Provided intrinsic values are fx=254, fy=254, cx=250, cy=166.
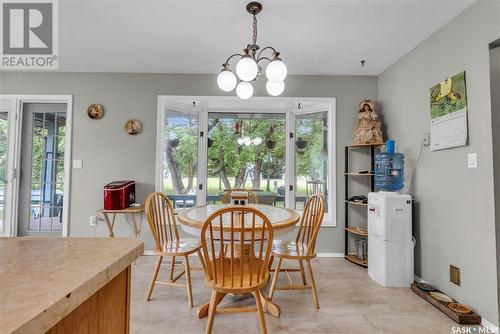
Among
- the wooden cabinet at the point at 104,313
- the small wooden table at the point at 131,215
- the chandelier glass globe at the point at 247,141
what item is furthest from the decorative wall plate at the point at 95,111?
the wooden cabinet at the point at 104,313

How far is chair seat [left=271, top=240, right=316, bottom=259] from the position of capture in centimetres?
214

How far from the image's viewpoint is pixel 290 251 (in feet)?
7.38

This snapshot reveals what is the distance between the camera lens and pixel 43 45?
2.93 m

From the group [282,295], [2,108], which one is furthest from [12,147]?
[282,295]

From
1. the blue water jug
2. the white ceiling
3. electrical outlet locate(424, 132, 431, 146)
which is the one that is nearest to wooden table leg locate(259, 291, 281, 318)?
the blue water jug

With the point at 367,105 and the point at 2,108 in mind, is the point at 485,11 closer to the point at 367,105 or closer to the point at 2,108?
the point at 367,105

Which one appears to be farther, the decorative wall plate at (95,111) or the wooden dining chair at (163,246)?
the decorative wall plate at (95,111)

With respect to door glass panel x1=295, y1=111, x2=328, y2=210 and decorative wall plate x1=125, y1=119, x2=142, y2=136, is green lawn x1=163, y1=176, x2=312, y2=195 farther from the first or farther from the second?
decorative wall plate x1=125, y1=119, x2=142, y2=136

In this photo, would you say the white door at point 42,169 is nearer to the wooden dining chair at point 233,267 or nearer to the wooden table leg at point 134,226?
the wooden table leg at point 134,226

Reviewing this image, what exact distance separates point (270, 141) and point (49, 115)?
3273mm

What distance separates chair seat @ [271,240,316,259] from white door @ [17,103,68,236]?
326 cm

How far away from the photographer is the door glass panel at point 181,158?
3.74 m

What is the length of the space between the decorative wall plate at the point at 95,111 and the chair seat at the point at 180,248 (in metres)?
2.27

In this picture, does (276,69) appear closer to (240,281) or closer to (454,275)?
(240,281)
